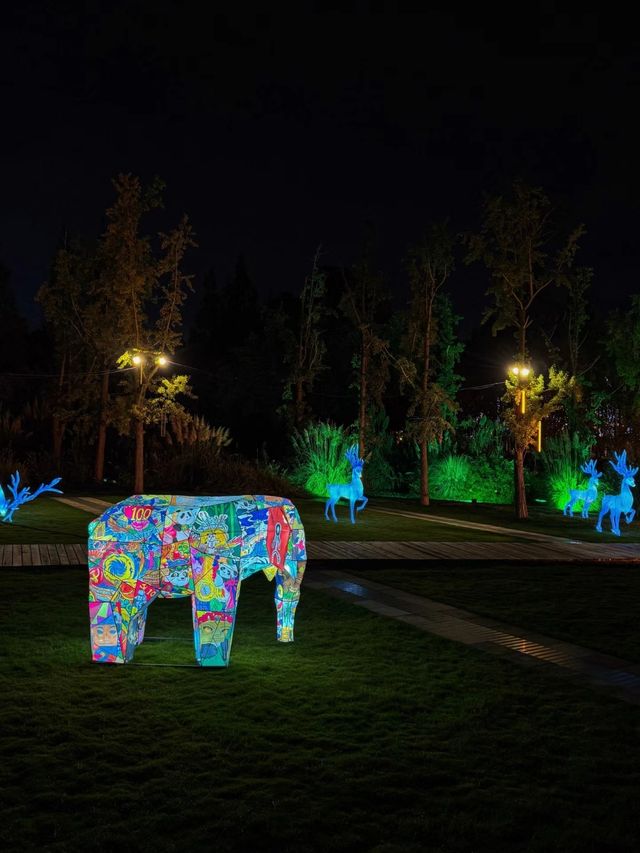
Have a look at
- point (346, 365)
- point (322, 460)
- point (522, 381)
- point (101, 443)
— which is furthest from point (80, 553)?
point (346, 365)

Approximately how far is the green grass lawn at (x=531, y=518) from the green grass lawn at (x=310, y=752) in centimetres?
953

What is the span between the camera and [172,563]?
17.3ft

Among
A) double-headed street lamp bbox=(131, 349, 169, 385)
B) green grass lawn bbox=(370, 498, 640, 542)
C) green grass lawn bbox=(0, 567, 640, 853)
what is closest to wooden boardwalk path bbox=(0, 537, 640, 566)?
green grass lawn bbox=(370, 498, 640, 542)

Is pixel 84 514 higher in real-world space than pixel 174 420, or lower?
lower

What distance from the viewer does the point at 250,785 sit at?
353cm

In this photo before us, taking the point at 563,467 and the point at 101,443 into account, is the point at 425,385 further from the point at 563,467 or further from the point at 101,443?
the point at 101,443

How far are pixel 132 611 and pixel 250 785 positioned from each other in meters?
2.09

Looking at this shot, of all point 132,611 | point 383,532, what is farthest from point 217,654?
point 383,532

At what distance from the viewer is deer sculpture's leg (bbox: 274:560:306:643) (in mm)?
5812

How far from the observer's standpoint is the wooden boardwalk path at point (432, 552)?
403 inches

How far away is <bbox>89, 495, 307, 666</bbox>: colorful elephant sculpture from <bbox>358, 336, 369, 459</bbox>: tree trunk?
59.1ft

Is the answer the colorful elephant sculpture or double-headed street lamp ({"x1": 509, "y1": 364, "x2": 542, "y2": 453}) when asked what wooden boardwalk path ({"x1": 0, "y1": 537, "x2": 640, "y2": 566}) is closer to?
the colorful elephant sculpture

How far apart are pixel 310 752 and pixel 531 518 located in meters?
14.6

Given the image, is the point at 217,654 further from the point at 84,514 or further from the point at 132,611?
the point at 84,514
